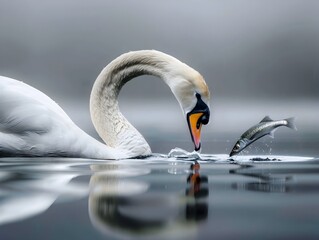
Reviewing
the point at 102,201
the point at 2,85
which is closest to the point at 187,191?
the point at 102,201

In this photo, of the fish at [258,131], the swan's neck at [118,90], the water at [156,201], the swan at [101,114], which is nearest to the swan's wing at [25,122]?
the swan at [101,114]

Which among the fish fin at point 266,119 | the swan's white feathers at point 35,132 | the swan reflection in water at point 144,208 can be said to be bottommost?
the swan reflection in water at point 144,208

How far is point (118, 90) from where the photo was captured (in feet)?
18.2

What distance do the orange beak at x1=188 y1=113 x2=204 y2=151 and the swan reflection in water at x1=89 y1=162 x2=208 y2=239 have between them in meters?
1.54

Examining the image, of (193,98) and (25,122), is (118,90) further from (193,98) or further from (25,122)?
(25,122)

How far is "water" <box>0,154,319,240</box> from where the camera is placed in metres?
2.11

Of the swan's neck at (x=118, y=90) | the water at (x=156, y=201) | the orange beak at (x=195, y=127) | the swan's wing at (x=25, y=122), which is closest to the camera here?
the water at (x=156, y=201)

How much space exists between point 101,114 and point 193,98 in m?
0.86

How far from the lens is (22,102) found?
4.92m

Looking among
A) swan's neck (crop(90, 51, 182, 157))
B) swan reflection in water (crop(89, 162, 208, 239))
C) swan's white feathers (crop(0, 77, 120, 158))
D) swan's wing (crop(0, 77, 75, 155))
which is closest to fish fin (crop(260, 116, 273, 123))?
swan's neck (crop(90, 51, 182, 157))

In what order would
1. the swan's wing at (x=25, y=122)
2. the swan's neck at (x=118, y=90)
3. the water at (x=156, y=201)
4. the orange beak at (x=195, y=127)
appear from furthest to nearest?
the swan's neck at (x=118, y=90) < the orange beak at (x=195, y=127) < the swan's wing at (x=25, y=122) < the water at (x=156, y=201)

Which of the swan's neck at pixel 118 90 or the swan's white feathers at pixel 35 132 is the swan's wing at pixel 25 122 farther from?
the swan's neck at pixel 118 90

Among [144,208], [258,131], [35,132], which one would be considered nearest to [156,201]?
[144,208]

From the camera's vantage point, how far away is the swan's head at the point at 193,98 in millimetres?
4980
